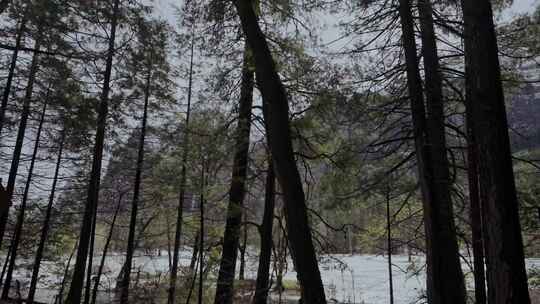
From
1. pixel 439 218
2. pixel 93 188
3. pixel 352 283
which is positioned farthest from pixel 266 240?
pixel 352 283

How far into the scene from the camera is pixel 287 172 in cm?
310

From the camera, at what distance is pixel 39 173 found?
1400cm

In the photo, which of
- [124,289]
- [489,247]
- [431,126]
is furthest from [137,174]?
[489,247]

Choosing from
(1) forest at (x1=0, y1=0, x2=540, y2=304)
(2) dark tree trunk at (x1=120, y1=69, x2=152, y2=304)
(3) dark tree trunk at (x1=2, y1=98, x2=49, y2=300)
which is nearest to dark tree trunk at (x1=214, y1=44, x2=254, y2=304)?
(1) forest at (x1=0, y1=0, x2=540, y2=304)

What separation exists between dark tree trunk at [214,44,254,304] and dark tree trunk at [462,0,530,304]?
3.92 m

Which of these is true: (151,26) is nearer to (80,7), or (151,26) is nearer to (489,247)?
(80,7)

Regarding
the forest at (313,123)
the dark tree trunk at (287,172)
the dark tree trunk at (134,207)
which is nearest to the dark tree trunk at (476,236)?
the forest at (313,123)

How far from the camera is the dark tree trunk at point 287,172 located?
3002mm

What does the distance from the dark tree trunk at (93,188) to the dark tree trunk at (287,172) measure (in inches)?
229

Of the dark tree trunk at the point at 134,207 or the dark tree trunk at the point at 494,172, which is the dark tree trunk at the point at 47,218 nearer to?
the dark tree trunk at the point at 134,207

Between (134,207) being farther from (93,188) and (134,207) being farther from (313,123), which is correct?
(313,123)

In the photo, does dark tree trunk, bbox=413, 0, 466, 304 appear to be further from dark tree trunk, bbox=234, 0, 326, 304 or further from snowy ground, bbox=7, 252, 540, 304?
snowy ground, bbox=7, 252, 540, 304

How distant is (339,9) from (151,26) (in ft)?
16.1

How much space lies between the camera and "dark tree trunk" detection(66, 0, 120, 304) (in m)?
8.12
